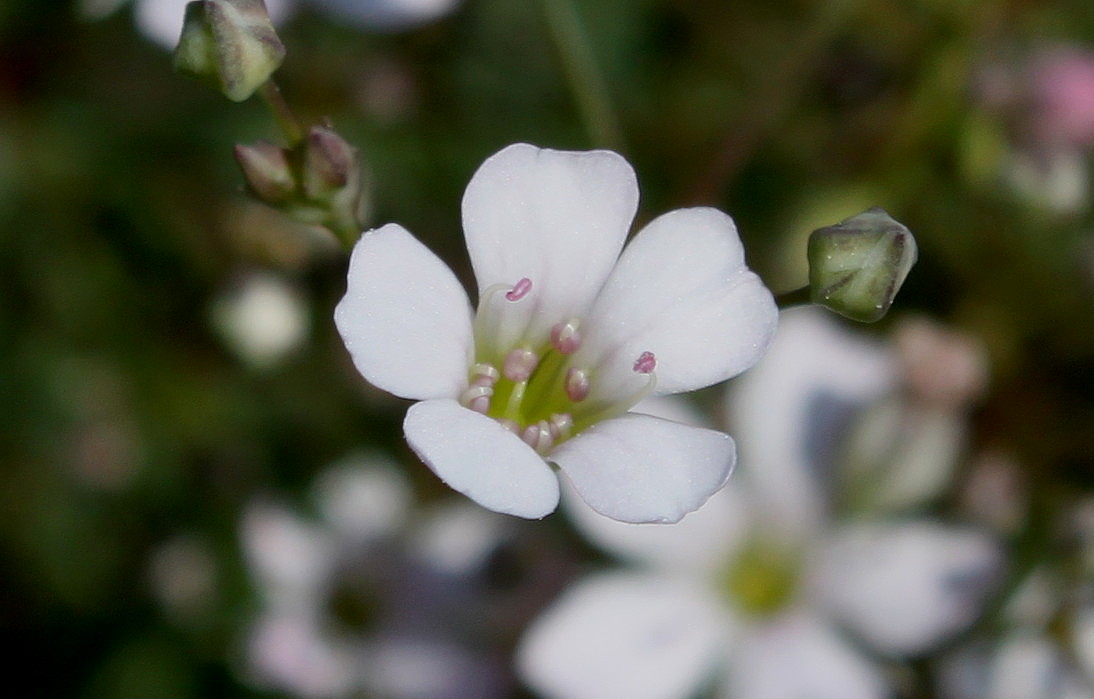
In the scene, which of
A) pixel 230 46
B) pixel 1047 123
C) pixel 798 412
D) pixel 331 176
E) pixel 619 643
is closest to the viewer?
pixel 230 46

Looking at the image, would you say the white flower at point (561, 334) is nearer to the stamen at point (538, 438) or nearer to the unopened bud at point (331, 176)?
the stamen at point (538, 438)

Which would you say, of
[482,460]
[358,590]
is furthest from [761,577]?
[482,460]

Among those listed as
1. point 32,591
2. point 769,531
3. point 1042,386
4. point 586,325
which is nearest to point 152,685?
point 32,591

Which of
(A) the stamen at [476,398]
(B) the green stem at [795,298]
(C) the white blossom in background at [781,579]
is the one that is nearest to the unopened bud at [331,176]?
(A) the stamen at [476,398]

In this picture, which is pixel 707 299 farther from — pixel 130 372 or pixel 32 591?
pixel 32 591

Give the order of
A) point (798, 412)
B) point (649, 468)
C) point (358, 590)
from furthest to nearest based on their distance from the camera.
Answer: point (358, 590), point (798, 412), point (649, 468)

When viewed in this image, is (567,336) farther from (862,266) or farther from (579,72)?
(579,72)
